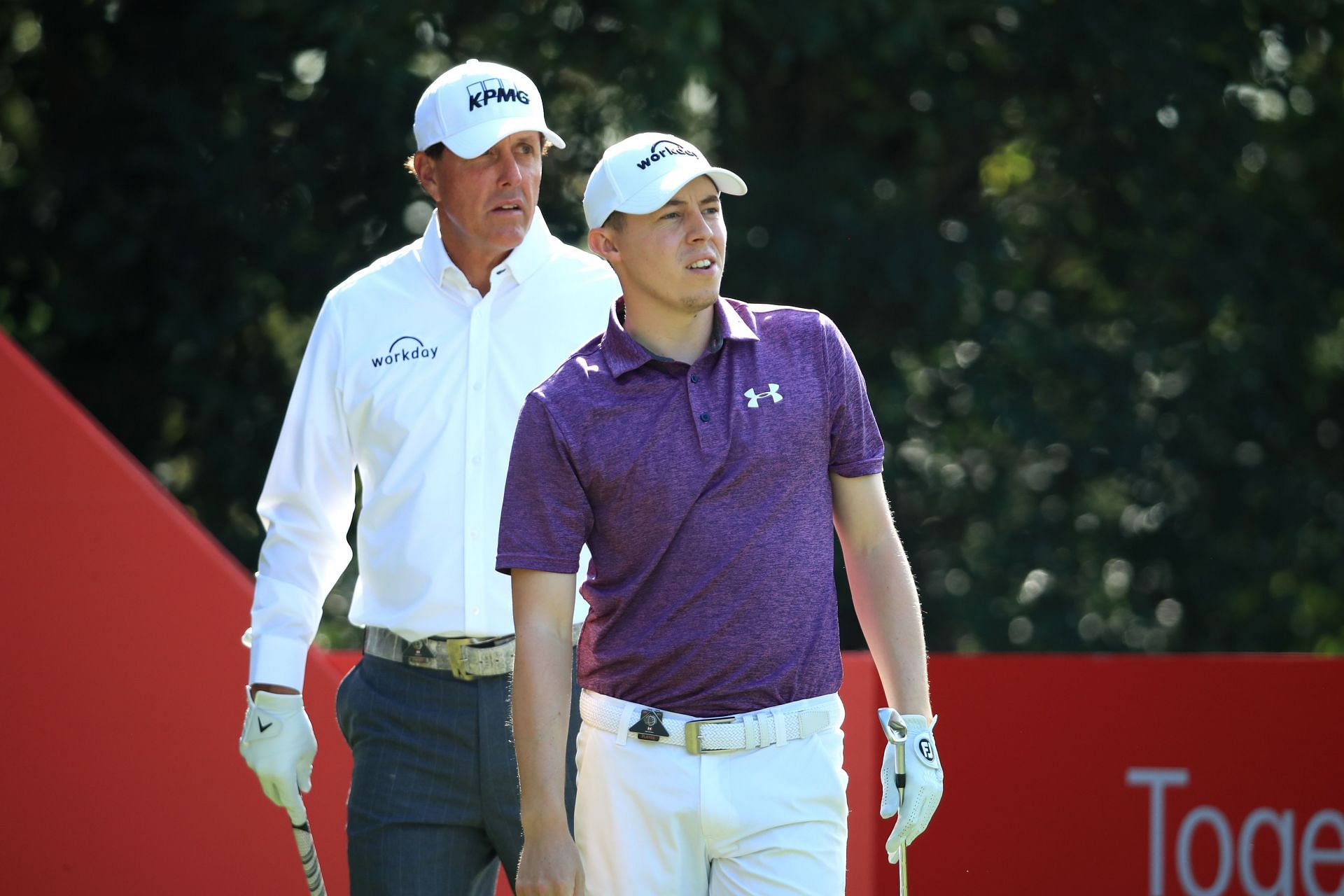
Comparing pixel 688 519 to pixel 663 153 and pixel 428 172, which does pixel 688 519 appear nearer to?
pixel 663 153

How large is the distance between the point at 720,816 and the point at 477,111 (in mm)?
1679

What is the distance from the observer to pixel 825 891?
2.97m

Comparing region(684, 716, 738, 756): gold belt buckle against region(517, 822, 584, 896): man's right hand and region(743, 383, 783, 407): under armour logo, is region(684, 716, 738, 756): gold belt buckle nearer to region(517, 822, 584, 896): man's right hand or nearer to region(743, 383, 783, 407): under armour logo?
region(517, 822, 584, 896): man's right hand

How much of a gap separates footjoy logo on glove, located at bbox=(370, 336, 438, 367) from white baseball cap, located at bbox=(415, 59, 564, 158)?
1.38ft

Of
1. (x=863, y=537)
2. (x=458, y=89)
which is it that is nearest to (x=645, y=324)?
(x=863, y=537)

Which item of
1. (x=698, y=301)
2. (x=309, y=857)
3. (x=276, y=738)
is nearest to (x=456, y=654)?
(x=276, y=738)

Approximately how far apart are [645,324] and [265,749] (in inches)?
51.2

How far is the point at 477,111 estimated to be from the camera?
3814 millimetres

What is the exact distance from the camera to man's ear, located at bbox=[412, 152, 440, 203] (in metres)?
3.94

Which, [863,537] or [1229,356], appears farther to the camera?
[1229,356]

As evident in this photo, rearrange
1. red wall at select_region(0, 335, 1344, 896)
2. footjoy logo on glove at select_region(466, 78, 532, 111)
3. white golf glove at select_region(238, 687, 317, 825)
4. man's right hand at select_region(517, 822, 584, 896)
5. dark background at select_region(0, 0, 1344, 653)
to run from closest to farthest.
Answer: man's right hand at select_region(517, 822, 584, 896)
white golf glove at select_region(238, 687, 317, 825)
footjoy logo on glove at select_region(466, 78, 532, 111)
red wall at select_region(0, 335, 1344, 896)
dark background at select_region(0, 0, 1344, 653)

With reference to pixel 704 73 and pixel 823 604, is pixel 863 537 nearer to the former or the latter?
pixel 823 604

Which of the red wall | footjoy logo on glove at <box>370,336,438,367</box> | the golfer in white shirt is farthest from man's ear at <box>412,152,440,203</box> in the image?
the red wall

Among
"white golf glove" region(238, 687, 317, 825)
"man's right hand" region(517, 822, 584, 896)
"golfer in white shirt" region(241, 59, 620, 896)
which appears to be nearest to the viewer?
"man's right hand" region(517, 822, 584, 896)
